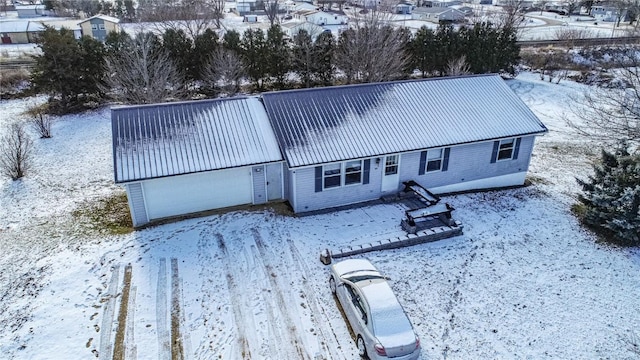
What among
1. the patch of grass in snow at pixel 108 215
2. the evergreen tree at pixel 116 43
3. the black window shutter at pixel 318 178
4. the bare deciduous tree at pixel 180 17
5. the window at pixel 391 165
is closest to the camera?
the patch of grass in snow at pixel 108 215

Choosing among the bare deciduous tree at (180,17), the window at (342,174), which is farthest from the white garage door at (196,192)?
the bare deciduous tree at (180,17)

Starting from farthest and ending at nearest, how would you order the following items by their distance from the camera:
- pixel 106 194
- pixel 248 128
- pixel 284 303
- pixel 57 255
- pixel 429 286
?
pixel 106 194 → pixel 248 128 → pixel 57 255 → pixel 429 286 → pixel 284 303

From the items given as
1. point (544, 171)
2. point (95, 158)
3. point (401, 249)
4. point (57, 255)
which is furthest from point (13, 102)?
point (544, 171)

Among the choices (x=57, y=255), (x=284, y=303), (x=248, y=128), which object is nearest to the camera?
(x=284, y=303)

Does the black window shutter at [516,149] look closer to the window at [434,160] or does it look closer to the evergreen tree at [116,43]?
the window at [434,160]

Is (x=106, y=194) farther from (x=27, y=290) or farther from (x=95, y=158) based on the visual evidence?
(x=27, y=290)

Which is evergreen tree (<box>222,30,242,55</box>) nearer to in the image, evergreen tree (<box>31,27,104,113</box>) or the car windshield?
evergreen tree (<box>31,27,104,113</box>)
